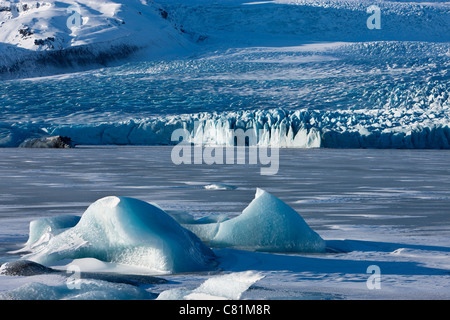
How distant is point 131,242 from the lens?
2.57 metres

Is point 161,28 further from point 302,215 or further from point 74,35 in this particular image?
point 302,215

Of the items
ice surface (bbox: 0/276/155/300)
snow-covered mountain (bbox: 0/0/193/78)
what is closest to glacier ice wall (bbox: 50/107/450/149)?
ice surface (bbox: 0/276/155/300)

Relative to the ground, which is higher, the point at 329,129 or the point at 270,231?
the point at 329,129

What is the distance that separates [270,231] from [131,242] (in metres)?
0.66

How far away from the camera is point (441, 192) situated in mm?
5805

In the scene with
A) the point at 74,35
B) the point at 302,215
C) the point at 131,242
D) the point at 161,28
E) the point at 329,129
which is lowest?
the point at 302,215

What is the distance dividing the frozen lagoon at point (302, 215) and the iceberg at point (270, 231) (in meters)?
0.11

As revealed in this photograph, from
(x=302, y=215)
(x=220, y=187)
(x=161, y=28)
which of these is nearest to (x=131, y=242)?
(x=302, y=215)

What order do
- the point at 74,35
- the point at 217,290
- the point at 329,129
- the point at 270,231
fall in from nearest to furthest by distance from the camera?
1. the point at 217,290
2. the point at 270,231
3. the point at 329,129
4. the point at 74,35

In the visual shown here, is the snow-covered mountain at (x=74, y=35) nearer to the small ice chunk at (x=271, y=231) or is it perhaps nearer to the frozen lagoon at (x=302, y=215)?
the frozen lagoon at (x=302, y=215)

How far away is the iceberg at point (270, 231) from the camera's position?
2.94 meters

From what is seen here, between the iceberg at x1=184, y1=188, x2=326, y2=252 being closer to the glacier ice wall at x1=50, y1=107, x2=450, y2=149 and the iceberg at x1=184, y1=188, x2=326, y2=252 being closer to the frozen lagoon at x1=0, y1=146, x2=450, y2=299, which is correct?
the frozen lagoon at x1=0, y1=146, x2=450, y2=299

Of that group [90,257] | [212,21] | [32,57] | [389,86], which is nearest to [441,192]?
[90,257]
